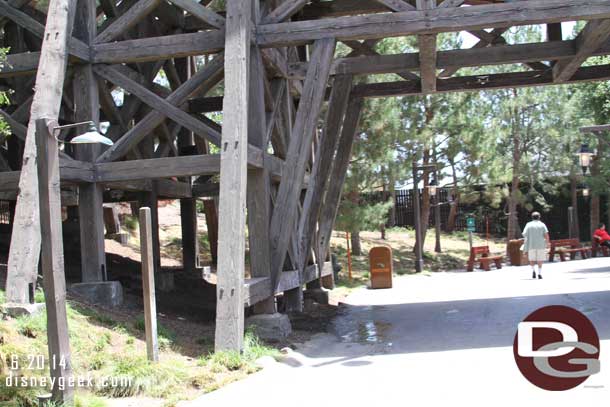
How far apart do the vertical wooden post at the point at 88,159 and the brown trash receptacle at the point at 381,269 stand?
347 inches

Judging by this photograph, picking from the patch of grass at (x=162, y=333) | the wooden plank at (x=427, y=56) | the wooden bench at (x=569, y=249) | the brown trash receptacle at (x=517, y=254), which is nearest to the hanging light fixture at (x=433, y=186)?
the brown trash receptacle at (x=517, y=254)

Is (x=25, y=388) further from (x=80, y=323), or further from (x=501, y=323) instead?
(x=501, y=323)

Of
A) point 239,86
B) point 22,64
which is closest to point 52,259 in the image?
point 239,86

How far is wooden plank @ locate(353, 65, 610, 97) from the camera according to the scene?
12445 mm

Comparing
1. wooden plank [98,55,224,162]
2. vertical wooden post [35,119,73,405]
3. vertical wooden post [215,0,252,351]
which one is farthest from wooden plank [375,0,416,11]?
vertical wooden post [35,119,73,405]

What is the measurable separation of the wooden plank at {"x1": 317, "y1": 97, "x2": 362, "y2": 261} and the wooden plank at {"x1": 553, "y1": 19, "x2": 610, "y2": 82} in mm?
3795

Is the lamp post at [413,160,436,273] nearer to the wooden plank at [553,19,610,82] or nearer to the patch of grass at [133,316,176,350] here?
the wooden plank at [553,19,610,82]

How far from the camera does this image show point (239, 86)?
8234 mm

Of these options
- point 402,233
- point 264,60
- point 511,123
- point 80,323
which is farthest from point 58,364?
point 402,233

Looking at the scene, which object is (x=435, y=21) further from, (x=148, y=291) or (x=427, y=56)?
(x=148, y=291)

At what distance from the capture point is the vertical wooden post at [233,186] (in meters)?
7.54

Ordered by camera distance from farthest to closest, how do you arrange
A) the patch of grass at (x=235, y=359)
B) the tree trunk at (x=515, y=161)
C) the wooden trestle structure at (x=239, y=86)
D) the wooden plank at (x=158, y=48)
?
the tree trunk at (x=515, y=161) → the wooden plank at (x=158, y=48) → the wooden trestle structure at (x=239, y=86) → the patch of grass at (x=235, y=359)

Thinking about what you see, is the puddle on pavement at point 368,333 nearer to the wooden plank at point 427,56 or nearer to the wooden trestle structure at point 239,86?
the wooden trestle structure at point 239,86

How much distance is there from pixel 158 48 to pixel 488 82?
20.5 ft
